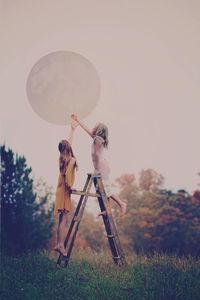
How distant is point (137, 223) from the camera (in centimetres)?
443

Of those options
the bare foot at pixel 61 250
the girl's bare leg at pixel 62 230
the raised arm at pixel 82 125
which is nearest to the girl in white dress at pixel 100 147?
the raised arm at pixel 82 125

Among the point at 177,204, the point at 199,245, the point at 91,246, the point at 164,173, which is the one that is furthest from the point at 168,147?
the point at 91,246

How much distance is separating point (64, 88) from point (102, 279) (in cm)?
231

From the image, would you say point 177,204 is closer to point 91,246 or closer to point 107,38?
point 91,246

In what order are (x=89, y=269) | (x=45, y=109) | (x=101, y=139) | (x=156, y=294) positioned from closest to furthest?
(x=156, y=294)
(x=89, y=269)
(x=101, y=139)
(x=45, y=109)

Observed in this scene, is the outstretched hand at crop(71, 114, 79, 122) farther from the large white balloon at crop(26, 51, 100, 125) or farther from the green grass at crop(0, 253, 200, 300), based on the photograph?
the green grass at crop(0, 253, 200, 300)

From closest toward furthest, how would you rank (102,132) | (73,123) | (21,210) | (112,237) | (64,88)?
1. (112,237)
2. (102,132)
3. (73,123)
4. (64,88)
5. (21,210)

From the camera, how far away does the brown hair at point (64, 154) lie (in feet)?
13.9

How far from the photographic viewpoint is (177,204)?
4.46m

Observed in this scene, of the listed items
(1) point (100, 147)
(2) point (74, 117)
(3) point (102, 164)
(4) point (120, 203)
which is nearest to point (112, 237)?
(4) point (120, 203)

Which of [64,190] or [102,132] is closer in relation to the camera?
[64,190]

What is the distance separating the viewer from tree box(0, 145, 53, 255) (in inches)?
181

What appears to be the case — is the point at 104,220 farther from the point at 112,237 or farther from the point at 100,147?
the point at 100,147

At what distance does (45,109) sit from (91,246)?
5.94 feet
